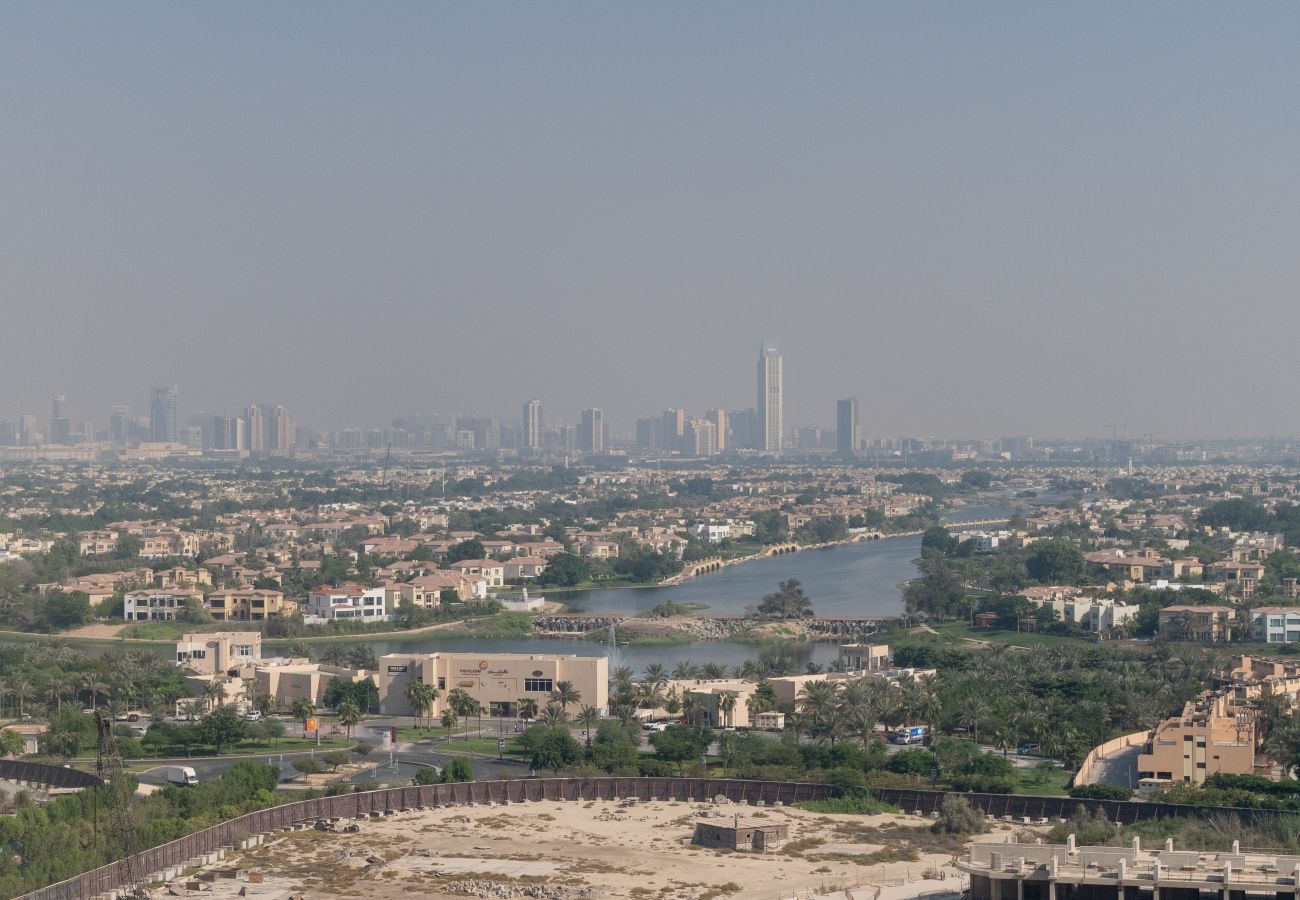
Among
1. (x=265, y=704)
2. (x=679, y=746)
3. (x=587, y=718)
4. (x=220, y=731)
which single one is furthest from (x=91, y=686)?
(x=679, y=746)

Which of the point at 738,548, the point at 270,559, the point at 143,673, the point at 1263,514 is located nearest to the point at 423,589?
the point at 270,559

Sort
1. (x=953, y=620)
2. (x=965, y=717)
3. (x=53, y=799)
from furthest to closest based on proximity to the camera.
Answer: (x=953, y=620) → (x=965, y=717) → (x=53, y=799)

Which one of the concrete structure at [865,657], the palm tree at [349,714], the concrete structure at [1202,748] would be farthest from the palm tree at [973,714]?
the palm tree at [349,714]

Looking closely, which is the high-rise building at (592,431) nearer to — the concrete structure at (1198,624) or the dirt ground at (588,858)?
the concrete structure at (1198,624)

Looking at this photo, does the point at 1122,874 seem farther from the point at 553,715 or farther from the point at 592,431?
the point at 592,431

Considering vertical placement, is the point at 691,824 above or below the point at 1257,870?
below

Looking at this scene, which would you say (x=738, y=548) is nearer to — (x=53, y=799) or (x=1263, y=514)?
(x=1263, y=514)
